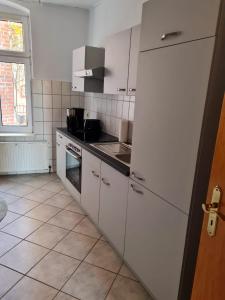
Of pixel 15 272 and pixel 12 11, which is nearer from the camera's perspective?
pixel 15 272

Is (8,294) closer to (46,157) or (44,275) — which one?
(44,275)

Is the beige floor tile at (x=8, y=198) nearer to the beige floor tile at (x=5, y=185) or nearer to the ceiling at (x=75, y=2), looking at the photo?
the beige floor tile at (x=5, y=185)

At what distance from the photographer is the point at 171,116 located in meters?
1.27

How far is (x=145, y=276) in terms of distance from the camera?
1607 millimetres

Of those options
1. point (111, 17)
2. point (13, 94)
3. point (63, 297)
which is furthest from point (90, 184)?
point (13, 94)

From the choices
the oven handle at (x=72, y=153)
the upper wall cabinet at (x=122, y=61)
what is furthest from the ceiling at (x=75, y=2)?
the oven handle at (x=72, y=153)

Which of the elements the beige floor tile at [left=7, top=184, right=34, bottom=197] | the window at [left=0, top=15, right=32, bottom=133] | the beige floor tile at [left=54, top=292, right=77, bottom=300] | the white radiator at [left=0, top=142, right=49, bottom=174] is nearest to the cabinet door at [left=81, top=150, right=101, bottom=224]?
the beige floor tile at [left=54, top=292, right=77, bottom=300]

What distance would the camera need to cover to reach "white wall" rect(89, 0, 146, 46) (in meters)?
2.40

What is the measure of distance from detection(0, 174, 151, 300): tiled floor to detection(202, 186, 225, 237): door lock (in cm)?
98

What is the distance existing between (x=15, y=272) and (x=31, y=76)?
2.78 m

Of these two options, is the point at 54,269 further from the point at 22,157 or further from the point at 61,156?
the point at 22,157

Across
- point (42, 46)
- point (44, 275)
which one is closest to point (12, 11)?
point (42, 46)

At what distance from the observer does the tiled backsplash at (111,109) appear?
2.64 metres

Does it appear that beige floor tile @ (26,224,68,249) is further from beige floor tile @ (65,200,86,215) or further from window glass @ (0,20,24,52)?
window glass @ (0,20,24,52)
